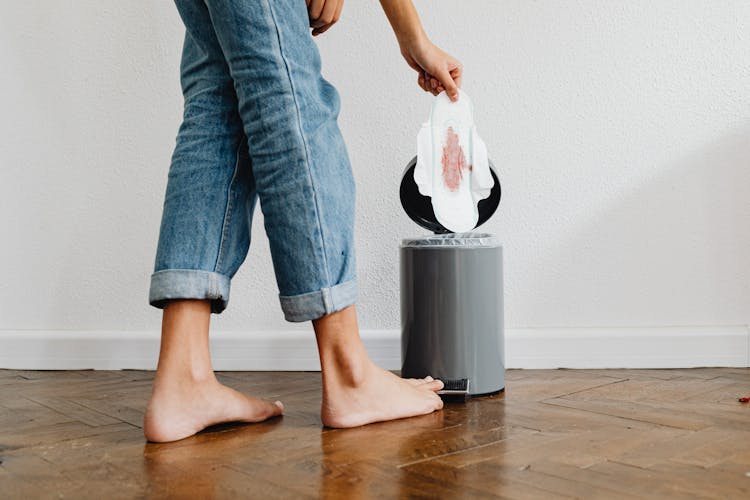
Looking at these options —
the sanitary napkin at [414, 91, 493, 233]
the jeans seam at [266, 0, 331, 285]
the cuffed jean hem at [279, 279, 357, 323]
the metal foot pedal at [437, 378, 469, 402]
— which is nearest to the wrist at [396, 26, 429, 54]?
the sanitary napkin at [414, 91, 493, 233]

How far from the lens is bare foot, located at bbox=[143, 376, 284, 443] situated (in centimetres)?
102

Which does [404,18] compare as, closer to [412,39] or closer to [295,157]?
[412,39]

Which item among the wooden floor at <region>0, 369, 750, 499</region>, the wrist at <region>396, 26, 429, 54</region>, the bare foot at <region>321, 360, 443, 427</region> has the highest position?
the wrist at <region>396, 26, 429, 54</region>

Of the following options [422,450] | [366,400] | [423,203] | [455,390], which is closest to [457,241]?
[423,203]

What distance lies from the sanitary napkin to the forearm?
0.17 meters

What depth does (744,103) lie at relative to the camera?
5.42 ft

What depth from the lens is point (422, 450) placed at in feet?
3.14

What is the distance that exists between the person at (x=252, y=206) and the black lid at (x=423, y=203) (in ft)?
1.18

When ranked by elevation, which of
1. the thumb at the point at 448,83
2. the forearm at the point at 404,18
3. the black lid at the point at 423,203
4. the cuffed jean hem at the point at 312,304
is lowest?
the cuffed jean hem at the point at 312,304

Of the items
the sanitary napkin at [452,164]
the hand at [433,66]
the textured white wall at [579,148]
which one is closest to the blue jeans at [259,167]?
the hand at [433,66]

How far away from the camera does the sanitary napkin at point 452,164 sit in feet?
4.50

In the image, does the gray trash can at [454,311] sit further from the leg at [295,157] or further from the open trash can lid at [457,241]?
the leg at [295,157]

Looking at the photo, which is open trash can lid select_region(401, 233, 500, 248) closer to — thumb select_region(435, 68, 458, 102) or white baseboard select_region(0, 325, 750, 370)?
thumb select_region(435, 68, 458, 102)

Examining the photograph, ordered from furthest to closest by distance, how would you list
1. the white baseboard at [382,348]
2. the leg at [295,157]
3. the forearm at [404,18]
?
1. the white baseboard at [382,348]
2. the forearm at [404,18]
3. the leg at [295,157]
